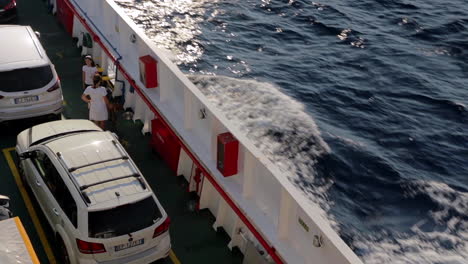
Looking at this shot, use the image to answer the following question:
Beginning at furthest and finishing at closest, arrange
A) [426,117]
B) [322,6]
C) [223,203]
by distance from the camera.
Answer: [322,6]
[426,117]
[223,203]

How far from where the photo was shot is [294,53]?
72.9 ft

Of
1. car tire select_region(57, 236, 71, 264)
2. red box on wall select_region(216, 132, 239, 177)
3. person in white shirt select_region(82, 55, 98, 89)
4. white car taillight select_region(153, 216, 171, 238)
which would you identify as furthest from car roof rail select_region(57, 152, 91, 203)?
person in white shirt select_region(82, 55, 98, 89)

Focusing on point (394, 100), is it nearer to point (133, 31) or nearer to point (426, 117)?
point (426, 117)

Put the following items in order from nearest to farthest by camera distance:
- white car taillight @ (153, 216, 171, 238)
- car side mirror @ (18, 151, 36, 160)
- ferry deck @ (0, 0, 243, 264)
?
white car taillight @ (153, 216, 171, 238) → ferry deck @ (0, 0, 243, 264) → car side mirror @ (18, 151, 36, 160)

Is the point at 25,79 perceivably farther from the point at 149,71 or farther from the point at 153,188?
the point at 153,188

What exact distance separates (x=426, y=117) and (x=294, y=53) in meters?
6.22

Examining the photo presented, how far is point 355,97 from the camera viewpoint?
61.9 ft

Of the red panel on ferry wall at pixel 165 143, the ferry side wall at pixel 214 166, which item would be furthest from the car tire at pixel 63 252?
the red panel on ferry wall at pixel 165 143

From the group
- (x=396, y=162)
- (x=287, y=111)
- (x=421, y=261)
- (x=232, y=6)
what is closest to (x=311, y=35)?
(x=232, y=6)

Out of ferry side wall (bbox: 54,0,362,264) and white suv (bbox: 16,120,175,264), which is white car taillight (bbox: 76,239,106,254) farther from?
ferry side wall (bbox: 54,0,362,264)

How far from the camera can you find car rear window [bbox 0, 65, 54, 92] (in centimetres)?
1216

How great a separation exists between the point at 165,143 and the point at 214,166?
213 cm

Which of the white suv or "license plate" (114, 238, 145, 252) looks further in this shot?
"license plate" (114, 238, 145, 252)

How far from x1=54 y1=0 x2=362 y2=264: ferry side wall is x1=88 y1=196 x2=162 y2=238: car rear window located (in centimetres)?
156
